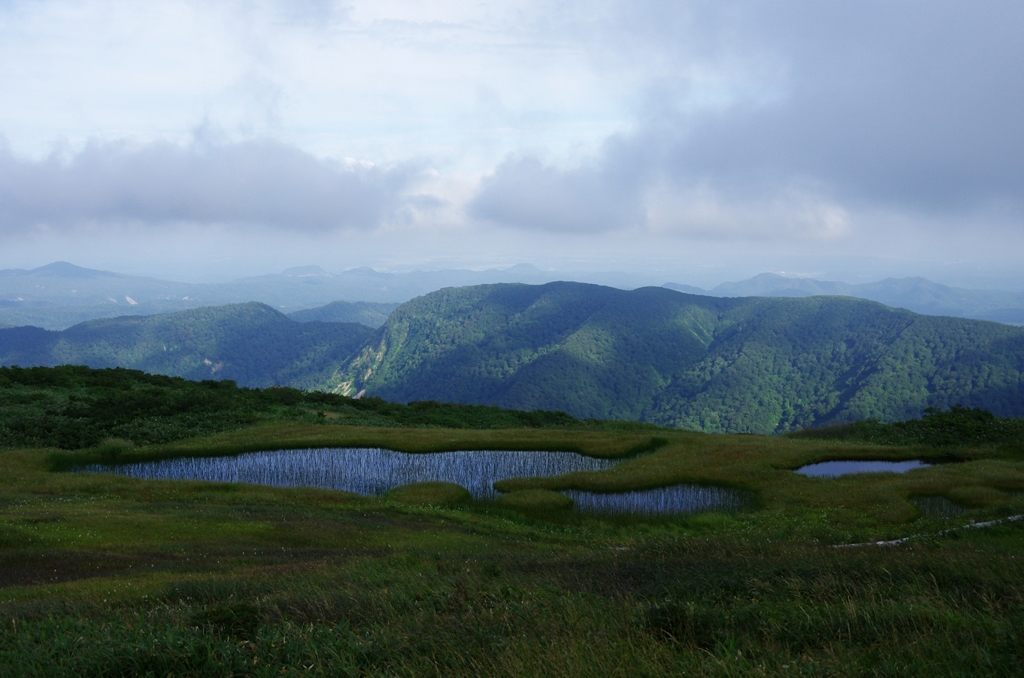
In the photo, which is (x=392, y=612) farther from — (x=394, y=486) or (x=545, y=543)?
(x=394, y=486)

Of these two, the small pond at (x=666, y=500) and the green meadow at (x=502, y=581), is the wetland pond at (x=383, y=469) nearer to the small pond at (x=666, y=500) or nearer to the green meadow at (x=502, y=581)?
the small pond at (x=666, y=500)

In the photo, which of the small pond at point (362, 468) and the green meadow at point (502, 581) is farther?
the small pond at point (362, 468)

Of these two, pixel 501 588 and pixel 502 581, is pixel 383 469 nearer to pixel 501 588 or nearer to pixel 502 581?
pixel 502 581

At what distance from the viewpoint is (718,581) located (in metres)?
11.8

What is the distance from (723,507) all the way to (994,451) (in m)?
19.4

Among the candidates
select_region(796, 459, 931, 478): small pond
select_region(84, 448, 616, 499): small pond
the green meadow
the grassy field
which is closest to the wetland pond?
select_region(84, 448, 616, 499): small pond

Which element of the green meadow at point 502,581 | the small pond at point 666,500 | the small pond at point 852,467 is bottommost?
the small pond at point 666,500

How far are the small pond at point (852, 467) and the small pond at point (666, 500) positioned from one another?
6.39m

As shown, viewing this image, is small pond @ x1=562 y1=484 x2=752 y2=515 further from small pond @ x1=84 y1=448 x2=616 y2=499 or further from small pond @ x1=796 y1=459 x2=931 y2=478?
small pond @ x1=796 y1=459 x2=931 y2=478

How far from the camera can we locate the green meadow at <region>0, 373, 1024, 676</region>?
758cm

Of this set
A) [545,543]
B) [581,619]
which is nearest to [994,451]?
[545,543]

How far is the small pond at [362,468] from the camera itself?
1571 inches

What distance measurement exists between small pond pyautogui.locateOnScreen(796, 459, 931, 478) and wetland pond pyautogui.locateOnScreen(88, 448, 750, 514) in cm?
682

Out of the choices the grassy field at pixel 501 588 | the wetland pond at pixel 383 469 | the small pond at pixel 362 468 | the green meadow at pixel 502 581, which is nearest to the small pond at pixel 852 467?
the green meadow at pixel 502 581
